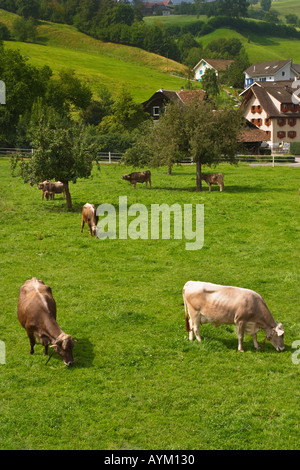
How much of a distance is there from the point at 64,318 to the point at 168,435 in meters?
6.20

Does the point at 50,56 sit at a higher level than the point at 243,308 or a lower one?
higher

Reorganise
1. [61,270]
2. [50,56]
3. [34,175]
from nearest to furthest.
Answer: [61,270] < [34,175] < [50,56]

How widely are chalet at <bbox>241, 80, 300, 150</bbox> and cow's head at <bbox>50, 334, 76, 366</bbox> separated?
→ 72950 mm

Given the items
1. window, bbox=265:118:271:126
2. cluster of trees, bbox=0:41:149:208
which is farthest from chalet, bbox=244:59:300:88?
window, bbox=265:118:271:126

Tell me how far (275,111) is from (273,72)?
63.8 meters

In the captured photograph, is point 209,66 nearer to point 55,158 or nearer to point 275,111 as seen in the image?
point 275,111

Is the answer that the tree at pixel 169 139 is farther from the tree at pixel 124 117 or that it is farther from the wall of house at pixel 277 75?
the wall of house at pixel 277 75


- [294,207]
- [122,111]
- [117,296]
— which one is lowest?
[117,296]

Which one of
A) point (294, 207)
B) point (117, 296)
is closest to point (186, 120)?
point (294, 207)

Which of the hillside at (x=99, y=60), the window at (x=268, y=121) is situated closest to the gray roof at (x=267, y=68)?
the hillside at (x=99, y=60)

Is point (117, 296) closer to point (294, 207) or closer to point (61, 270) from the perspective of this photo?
point (61, 270)

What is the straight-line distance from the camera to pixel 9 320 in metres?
15.0

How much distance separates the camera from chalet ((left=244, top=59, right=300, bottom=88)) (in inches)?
5448

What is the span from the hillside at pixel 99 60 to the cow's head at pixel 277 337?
97.6 metres
